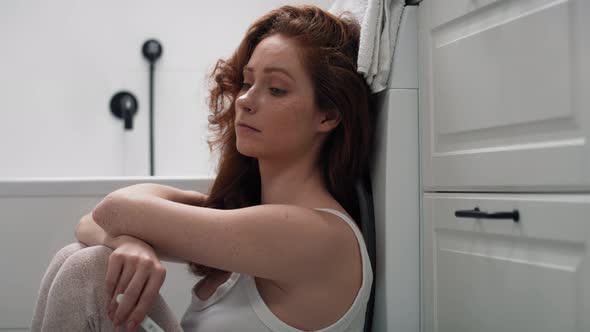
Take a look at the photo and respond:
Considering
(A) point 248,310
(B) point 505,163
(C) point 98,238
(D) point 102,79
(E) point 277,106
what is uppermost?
(D) point 102,79

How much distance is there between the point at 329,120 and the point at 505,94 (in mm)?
348

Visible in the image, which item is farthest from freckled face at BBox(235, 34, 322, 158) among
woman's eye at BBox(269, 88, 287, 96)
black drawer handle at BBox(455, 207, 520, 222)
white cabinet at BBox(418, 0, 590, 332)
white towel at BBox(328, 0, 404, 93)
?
black drawer handle at BBox(455, 207, 520, 222)

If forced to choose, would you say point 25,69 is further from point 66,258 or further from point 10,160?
point 66,258

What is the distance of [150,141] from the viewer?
225 centimetres

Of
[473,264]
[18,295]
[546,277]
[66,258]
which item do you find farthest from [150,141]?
[546,277]

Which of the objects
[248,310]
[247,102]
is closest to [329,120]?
[247,102]

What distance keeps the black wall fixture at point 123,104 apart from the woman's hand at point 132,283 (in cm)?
148

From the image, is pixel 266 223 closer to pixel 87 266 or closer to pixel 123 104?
pixel 87 266

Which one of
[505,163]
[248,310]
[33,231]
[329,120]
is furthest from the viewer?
[33,231]

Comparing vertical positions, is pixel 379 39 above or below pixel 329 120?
above

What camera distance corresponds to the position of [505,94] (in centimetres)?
81

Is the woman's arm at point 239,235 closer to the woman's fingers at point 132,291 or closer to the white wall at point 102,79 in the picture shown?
the woman's fingers at point 132,291

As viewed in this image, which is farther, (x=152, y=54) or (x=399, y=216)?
(x=152, y=54)

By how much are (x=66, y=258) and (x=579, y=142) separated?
0.81 m
